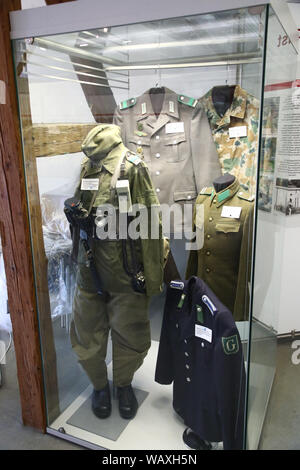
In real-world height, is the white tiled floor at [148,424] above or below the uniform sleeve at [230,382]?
below

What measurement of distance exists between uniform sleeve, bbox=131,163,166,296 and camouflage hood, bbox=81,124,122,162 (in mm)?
159

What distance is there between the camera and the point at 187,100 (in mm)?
1858

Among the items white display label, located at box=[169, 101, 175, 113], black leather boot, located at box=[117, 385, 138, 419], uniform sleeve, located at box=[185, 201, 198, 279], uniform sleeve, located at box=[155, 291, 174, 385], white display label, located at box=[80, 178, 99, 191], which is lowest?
black leather boot, located at box=[117, 385, 138, 419]

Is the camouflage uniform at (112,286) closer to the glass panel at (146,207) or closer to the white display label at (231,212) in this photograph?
the glass panel at (146,207)

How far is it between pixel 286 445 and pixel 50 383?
1.24 meters

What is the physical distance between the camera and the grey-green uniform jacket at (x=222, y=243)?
177cm

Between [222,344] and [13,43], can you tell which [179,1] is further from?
[222,344]

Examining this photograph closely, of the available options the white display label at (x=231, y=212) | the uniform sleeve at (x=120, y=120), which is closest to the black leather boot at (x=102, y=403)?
the white display label at (x=231, y=212)

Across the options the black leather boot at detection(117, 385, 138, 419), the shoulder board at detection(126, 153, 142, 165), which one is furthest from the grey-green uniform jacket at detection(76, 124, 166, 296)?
the black leather boot at detection(117, 385, 138, 419)

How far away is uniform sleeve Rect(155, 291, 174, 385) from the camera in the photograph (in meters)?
1.86

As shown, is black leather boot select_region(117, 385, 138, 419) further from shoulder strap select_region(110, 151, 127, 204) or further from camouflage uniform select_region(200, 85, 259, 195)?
camouflage uniform select_region(200, 85, 259, 195)

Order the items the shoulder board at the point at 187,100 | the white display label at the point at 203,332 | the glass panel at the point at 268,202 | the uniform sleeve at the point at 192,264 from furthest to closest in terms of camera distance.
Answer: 1. the uniform sleeve at the point at 192,264
2. the shoulder board at the point at 187,100
3. the white display label at the point at 203,332
4. the glass panel at the point at 268,202

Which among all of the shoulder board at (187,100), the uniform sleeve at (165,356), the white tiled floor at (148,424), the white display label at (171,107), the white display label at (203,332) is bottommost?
the white tiled floor at (148,424)

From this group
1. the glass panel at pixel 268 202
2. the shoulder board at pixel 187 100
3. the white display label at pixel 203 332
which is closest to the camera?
the glass panel at pixel 268 202
